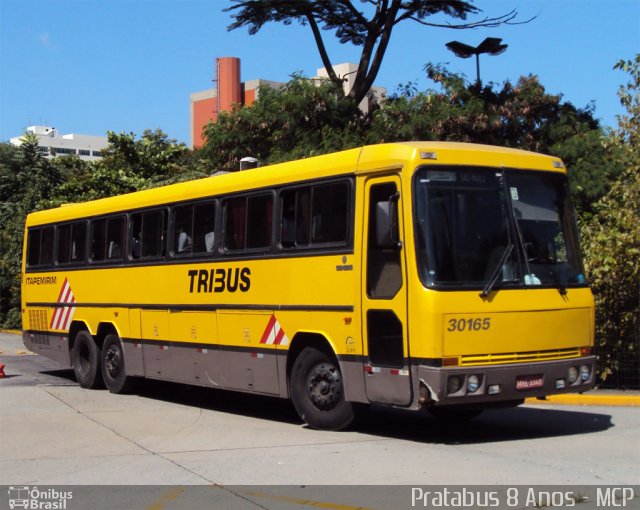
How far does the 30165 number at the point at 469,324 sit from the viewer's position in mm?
8890

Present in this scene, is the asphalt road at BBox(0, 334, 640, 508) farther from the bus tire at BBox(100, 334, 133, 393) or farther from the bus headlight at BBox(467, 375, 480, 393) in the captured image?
the bus tire at BBox(100, 334, 133, 393)

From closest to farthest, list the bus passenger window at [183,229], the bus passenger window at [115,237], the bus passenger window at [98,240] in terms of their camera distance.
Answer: the bus passenger window at [183,229]
the bus passenger window at [115,237]
the bus passenger window at [98,240]

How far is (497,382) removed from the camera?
9047 millimetres

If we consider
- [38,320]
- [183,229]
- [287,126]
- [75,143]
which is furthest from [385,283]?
[75,143]

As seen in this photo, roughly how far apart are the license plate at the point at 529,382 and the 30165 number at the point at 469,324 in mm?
699

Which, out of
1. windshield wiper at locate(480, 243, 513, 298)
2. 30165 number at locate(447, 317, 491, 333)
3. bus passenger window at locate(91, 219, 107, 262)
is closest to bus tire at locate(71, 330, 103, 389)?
bus passenger window at locate(91, 219, 107, 262)

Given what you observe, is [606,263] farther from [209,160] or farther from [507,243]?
[209,160]

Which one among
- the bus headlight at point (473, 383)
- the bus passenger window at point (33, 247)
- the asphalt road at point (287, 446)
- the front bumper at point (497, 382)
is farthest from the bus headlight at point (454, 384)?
the bus passenger window at point (33, 247)

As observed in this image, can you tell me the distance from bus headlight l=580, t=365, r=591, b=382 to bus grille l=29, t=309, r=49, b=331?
36.6 ft

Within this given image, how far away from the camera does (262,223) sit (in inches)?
450

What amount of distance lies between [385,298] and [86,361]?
27.6 ft

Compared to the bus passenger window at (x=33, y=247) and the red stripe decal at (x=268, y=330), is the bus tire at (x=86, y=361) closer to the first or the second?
the bus passenger window at (x=33, y=247)

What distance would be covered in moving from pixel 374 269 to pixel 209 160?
18060 millimetres
